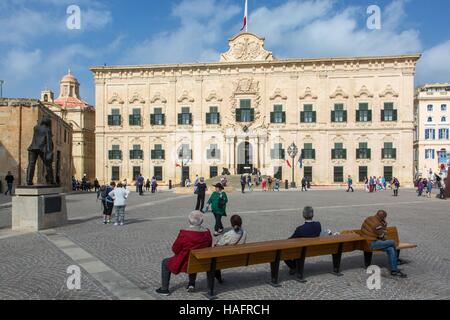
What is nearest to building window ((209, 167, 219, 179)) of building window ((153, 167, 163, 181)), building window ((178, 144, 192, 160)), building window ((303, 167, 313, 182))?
building window ((178, 144, 192, 160))

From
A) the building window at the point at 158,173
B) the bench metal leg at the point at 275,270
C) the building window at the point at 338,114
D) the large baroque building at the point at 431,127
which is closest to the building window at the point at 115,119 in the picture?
the building window at the point at 158,173

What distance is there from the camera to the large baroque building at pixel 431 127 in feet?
223

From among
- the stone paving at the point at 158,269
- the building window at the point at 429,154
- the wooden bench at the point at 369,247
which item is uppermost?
the building window at the point at 429,154

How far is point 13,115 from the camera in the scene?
94.2 ft

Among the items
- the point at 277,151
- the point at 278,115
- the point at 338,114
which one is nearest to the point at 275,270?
the point at 277,151

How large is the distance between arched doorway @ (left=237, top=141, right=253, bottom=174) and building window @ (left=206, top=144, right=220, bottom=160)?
2.48 meters

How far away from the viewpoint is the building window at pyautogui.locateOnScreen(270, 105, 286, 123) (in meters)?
46.6

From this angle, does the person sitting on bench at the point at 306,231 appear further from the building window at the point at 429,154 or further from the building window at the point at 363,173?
the building window at the point at 429,154

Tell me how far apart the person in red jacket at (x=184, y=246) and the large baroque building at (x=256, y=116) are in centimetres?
3925

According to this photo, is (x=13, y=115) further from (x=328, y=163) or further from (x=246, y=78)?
(x=328, y=163)

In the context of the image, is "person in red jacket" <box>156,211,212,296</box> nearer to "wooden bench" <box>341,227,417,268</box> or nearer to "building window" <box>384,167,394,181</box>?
"wooden bench" <box>341,227,417,268</box>
